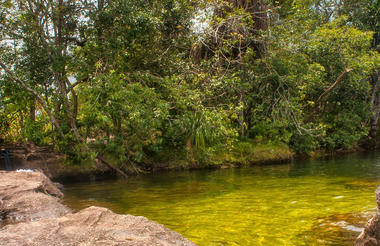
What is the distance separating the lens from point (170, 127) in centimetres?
1078

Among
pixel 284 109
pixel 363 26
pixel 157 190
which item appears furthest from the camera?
pixel 363 26

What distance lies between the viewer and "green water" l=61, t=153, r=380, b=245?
4.37 meters

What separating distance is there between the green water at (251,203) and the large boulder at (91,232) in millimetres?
1199

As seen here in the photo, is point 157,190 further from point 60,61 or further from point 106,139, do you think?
point 60,61

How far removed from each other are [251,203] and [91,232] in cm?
392

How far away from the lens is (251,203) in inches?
247

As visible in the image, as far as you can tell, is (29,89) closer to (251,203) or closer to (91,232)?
(251,203)

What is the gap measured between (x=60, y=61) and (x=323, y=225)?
27.5ft

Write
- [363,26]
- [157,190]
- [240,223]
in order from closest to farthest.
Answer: [240,223]
[157,190]
[363,26]

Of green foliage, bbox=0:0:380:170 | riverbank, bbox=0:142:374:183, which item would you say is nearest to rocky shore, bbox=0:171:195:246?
green foliage, bbox=0:0:380:170

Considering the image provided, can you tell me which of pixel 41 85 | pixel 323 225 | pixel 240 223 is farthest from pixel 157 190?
pixel 41 85

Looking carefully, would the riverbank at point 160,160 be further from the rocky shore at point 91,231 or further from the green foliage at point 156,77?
the rocky shore at point 91,231

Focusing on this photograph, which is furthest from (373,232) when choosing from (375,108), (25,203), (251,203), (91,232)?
(375,108)

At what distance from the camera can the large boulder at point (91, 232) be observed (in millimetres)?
2787
